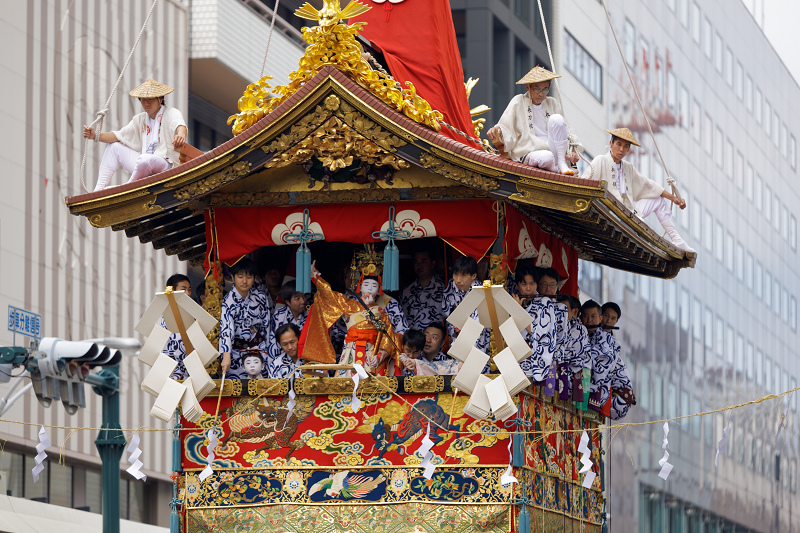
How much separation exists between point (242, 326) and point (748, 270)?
38552 millimetres

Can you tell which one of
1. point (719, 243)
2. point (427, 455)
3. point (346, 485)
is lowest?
point (346, 485)

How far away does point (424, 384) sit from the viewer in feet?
36.4

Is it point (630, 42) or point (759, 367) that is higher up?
point (630, 42)

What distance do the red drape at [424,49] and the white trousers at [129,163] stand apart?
84.9 inches

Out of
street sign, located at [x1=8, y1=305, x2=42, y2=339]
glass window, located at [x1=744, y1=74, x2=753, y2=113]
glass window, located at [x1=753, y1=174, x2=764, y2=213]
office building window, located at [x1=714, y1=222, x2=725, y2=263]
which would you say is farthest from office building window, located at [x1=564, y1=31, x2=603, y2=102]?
street sign, located at [x1=8, y1=305, x2=42, y2=339]

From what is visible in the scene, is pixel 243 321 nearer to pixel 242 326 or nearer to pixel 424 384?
pixel 242 326

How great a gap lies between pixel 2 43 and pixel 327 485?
1251 cm

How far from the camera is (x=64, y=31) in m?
23.2

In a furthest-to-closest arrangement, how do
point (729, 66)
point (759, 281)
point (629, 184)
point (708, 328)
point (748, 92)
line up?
1. point (759, 281)
2. point (748, 92)
3. point (729, 66)
4. point (708, 328)
5. point (629, 184)

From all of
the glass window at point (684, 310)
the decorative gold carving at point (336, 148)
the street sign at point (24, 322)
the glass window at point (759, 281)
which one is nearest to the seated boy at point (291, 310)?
the decorative gold carving at point (336, 148)

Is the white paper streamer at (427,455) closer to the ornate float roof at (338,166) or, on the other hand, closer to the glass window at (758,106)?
the ornate float roof at (338,166)

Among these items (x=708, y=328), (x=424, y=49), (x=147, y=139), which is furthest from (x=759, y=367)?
(x=147, y=139)

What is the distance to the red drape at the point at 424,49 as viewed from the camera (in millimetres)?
13117

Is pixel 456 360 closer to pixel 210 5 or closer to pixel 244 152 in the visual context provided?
pixel 244 152
